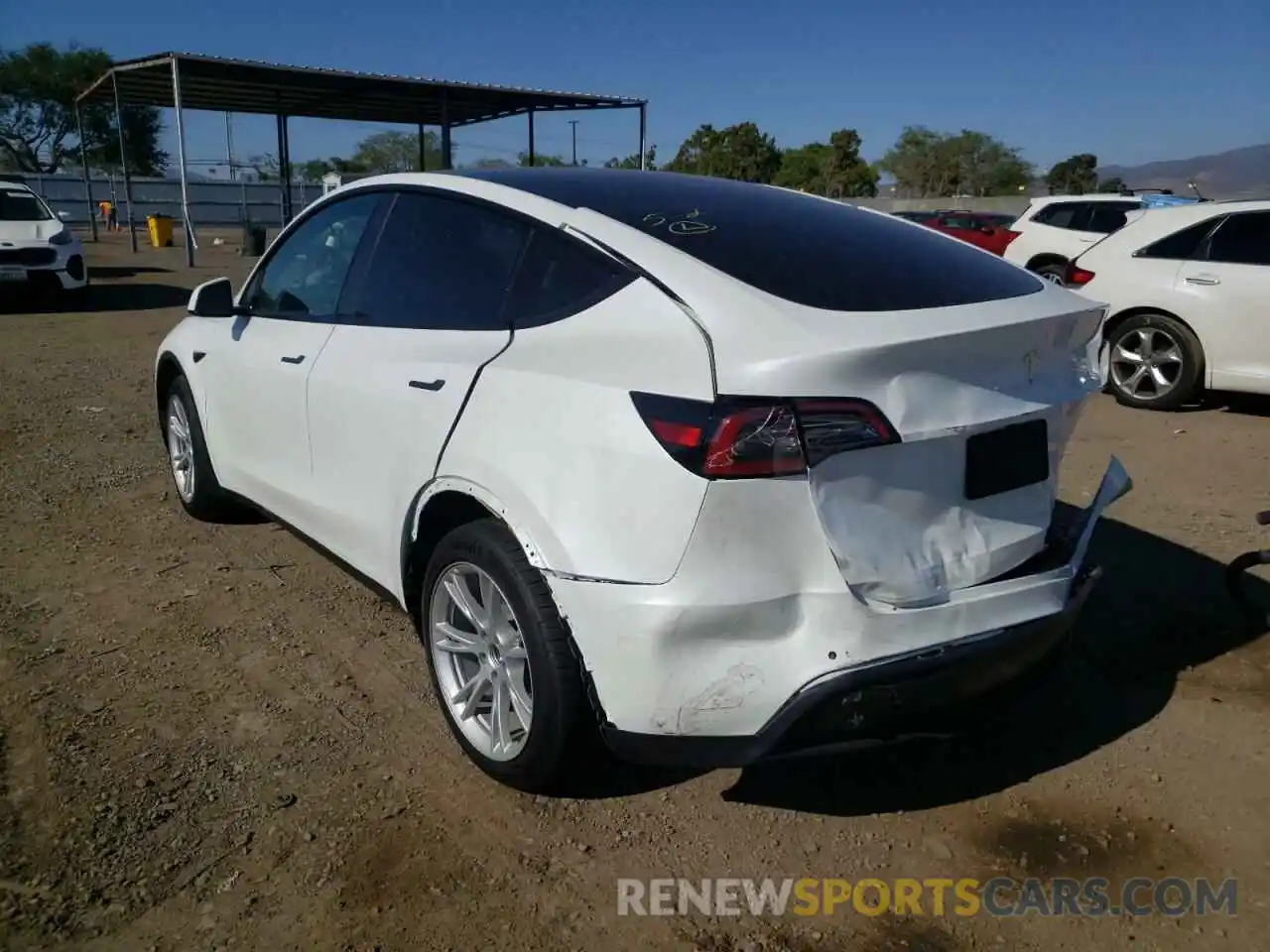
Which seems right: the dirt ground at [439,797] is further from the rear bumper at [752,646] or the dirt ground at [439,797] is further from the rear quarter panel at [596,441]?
the rear quarter panel at [596,441]

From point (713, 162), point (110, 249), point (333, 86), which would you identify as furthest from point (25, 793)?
point (713, 162)

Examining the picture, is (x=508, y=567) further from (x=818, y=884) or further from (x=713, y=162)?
(x=713, y=162)

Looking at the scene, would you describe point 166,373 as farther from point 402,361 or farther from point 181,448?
point 402,361

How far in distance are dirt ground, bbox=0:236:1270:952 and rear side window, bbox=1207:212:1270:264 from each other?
4373 millimetres

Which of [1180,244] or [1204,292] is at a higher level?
[1180,244]

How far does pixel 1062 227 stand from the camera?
13266mm

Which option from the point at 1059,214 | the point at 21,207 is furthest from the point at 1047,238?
the point at 21,207

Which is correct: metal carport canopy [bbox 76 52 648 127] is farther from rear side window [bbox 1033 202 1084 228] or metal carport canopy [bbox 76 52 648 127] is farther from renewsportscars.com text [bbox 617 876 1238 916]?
renewsportscars.com text [bbox 617 876 1238 916]

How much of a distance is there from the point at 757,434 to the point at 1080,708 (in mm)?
1866

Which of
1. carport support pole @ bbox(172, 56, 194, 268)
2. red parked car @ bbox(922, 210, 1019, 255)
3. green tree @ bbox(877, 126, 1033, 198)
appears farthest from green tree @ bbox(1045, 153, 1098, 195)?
carport support pole @ bbox(172, 56, 194, 268)

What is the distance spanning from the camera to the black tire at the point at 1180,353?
770 cm

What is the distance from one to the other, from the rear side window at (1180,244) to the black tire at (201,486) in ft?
23.2

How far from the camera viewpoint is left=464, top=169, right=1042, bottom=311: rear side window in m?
2.55

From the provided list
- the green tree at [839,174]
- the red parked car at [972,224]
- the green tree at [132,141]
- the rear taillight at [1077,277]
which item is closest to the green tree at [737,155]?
the green tree at [839,174]
